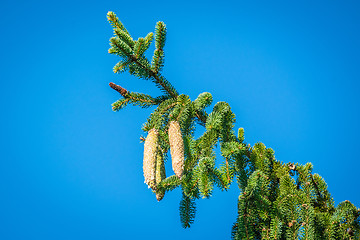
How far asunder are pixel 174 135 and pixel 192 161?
221 millimetres

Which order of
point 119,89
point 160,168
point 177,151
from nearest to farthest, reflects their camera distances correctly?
point 177,151
point 160,168
point 119,89

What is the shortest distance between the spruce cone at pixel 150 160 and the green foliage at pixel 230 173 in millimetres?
62

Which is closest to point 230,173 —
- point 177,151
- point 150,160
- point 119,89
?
point 177,151

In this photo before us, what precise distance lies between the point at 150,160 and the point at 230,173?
20.4 inches

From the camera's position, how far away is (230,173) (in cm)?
216

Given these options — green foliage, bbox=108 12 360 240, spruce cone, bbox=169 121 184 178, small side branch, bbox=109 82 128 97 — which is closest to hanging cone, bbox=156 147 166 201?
green foliage, bbox=108 12 360 240

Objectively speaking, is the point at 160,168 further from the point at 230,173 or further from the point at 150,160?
the point at 230,173

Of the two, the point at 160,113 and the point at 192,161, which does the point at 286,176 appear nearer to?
the point at 192,161

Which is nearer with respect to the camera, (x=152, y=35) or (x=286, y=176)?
(x=286, y=176)

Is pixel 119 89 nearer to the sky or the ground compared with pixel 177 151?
nearer to the sky

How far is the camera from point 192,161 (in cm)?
224

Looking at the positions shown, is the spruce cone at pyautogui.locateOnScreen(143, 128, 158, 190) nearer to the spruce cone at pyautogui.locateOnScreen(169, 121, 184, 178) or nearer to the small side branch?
the spruce cone at pyautogui.locateOnScreen(169, 121, 184, 178)

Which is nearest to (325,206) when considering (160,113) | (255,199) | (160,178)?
(255,199)

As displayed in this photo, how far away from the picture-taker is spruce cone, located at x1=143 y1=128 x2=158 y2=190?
6.97 feet
